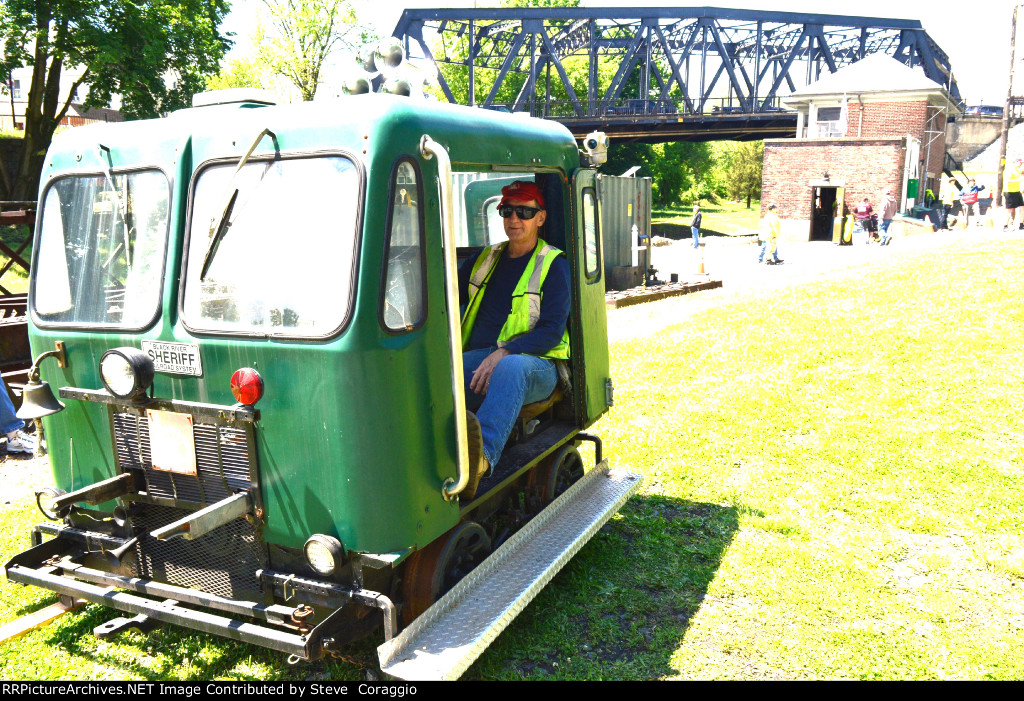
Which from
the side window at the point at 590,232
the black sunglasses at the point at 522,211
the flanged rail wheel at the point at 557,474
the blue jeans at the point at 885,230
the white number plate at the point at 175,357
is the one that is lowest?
the blue jeans at the point at 885,230

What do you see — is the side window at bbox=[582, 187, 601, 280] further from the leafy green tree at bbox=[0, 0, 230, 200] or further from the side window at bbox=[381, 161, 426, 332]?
the leafy green tree at bbox=[0, 0, 230, 200]

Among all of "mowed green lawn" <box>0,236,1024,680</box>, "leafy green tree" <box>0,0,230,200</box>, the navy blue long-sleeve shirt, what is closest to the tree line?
"leafy green tree" <box>0,0,230,200</box>

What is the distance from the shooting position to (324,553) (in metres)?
3.32

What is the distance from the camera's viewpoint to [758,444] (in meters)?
7.12

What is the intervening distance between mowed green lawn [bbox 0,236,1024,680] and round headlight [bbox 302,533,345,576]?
0.83 metres

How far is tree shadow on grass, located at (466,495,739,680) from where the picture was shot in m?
4.01

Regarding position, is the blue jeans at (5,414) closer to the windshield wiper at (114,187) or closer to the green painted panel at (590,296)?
the windshield wiper at (114,187)

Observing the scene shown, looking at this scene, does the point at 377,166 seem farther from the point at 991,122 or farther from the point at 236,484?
the point at 991,122

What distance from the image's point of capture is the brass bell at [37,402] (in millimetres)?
3791

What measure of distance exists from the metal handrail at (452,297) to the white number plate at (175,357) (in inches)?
43.6

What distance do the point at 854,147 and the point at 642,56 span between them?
31.0 m

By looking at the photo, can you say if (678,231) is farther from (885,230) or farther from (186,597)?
(186,597)

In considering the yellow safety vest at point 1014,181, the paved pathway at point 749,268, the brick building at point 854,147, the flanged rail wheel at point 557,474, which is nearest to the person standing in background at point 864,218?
the paved pathway at point 749,268

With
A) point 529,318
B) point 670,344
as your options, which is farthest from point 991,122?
point 529,318
